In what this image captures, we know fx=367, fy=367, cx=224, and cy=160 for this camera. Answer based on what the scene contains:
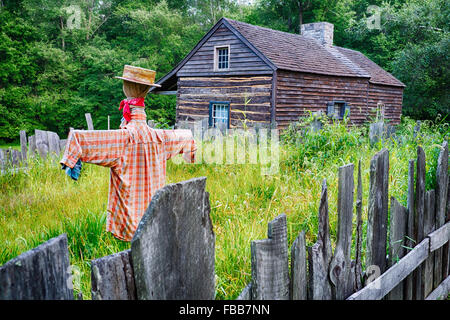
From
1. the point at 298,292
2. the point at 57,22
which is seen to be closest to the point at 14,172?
the point at 298,292

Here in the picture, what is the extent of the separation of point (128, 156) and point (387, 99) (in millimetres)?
23393

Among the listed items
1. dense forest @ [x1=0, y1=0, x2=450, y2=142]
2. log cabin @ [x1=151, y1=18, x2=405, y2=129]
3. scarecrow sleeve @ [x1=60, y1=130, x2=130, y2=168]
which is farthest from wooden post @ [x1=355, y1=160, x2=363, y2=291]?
dense forest @ [x1=0, y1=0, x2=450, y2=142]

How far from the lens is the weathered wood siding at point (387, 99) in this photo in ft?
70.4

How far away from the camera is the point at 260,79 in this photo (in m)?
15.2

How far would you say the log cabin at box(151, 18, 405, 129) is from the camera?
15.1m

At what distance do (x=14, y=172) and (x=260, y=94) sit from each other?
10.9 m

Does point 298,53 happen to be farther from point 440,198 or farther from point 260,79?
point 440,198

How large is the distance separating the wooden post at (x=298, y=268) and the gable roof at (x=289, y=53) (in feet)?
43.9

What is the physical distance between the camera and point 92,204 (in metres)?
3.67

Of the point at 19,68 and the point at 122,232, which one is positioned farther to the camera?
the point at 19,68

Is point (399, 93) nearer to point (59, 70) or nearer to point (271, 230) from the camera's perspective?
point (59, 70)

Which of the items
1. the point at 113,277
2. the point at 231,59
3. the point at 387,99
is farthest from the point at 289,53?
the point at 113,277

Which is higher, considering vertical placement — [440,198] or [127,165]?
[127,165]
